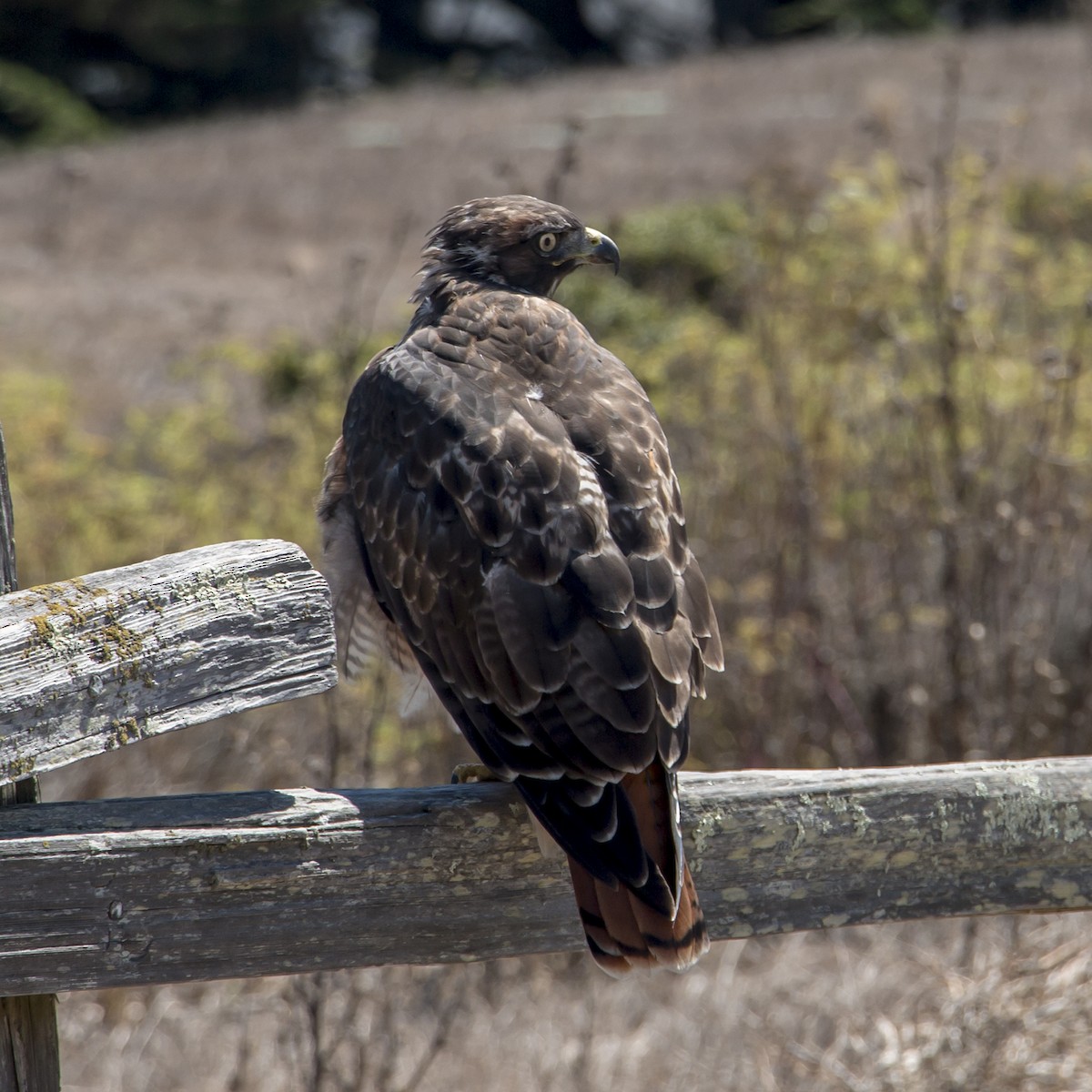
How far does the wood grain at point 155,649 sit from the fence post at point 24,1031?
17cm

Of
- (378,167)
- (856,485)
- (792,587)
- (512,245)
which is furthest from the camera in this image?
(378,167)

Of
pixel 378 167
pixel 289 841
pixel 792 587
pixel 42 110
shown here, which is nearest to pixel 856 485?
pixel 792 587

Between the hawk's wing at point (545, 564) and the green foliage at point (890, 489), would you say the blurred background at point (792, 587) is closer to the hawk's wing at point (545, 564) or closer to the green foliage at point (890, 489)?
the green foliage at point (890, 489)

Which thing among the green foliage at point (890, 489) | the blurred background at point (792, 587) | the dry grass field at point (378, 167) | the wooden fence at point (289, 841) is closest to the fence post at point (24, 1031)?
the wooden fence at point (289, 841)

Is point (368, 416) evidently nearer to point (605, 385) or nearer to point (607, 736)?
point (605, 385)

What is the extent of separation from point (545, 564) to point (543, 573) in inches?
0.6

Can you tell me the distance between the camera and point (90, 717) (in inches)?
76.8

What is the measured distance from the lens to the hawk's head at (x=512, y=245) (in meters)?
Answer: 3.15

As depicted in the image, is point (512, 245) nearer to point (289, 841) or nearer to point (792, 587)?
point (289, 841)

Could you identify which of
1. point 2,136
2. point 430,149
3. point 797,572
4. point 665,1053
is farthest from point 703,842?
point 2,136

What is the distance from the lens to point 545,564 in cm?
244

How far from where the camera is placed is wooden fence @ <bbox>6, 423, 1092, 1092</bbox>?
198 centimetres

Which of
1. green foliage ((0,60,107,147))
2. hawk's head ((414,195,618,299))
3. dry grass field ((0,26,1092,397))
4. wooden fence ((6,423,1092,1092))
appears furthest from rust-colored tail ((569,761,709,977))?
green foliage ((0,60,107,147))

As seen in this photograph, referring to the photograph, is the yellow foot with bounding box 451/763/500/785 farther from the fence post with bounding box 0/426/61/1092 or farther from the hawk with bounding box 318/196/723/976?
the fence post with bounding box 0/426/61/1092
